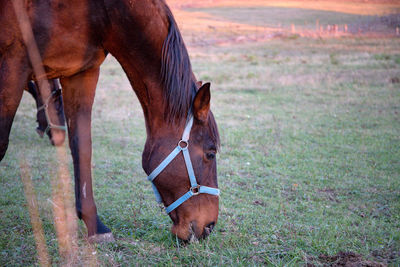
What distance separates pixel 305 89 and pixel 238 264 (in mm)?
8322

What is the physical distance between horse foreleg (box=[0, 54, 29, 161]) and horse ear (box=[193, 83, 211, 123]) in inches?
47.6

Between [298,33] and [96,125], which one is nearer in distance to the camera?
[96,125]

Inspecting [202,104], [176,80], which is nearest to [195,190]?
[202,104]

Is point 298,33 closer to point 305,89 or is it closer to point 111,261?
point 305,89

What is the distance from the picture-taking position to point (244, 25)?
28.7 metres

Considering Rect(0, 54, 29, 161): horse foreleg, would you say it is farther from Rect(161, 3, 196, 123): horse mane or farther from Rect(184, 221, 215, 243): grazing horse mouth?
Rect(184, 221, 215, 243): grazing horse mouth

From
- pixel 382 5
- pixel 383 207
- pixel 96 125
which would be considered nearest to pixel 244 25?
pixel 382 5

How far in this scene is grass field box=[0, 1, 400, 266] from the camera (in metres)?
2.71

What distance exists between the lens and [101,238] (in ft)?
9.29

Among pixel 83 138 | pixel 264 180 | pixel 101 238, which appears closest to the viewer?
pixel 101 238

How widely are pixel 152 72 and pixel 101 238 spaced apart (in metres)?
1.44

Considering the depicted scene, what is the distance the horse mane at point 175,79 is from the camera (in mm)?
2516

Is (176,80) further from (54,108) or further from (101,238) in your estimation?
(54,108)

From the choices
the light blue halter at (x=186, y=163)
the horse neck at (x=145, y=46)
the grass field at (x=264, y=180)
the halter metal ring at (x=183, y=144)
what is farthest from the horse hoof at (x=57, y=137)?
the halter metal ring at (x=183, y=144)
